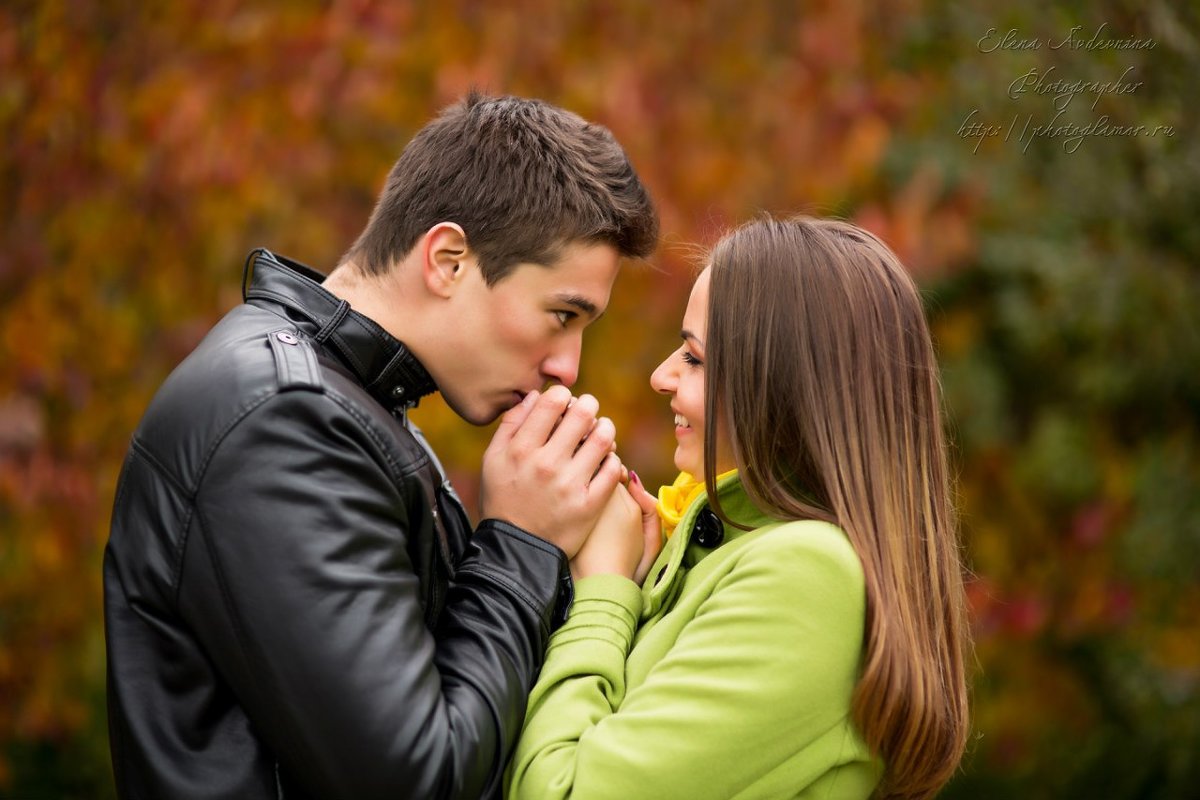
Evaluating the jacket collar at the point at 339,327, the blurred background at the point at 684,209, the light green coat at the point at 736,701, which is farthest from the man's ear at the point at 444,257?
the blurred background at the point at 684,209

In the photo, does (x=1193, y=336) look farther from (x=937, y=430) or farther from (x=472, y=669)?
(x=472, y=669)

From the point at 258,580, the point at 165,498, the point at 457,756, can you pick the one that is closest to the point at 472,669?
the point at 457,756

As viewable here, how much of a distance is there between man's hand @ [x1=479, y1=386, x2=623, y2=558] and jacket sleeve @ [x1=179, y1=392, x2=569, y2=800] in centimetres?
33

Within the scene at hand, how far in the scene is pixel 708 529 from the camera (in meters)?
2.45

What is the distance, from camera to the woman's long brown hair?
2.23 metres

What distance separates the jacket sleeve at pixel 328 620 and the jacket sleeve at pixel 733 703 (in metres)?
0.12

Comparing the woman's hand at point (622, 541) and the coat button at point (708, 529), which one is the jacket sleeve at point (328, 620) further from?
the coat button at point (708, 529)

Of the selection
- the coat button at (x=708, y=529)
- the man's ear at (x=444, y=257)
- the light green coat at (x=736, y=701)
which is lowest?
the light green coat at (x=736, y=701)

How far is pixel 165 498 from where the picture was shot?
2010mm

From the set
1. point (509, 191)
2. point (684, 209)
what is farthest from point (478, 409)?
point (684, 209)

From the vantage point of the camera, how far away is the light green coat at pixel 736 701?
204 centimetres

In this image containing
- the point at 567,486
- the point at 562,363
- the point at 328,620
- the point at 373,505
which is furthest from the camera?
the point at 562,363

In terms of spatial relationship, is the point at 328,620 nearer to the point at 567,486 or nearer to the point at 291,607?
the point at 291,607

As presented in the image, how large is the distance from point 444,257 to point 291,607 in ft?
2.78
